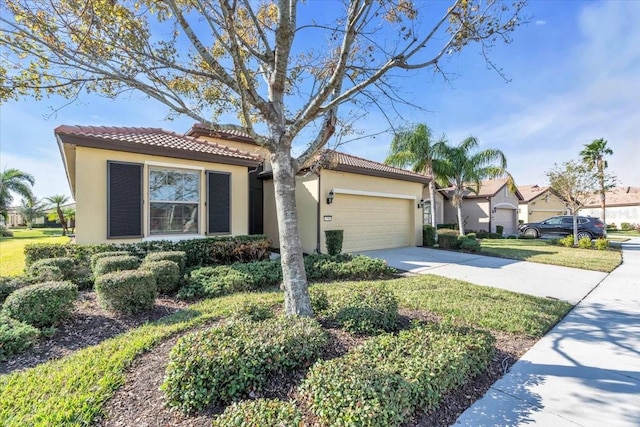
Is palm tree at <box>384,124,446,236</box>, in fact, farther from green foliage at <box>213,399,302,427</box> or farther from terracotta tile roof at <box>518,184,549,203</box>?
terracotta tile roof at <box>518,184,549,203</box>

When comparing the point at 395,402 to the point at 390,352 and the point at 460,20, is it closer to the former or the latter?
the point at 390,352

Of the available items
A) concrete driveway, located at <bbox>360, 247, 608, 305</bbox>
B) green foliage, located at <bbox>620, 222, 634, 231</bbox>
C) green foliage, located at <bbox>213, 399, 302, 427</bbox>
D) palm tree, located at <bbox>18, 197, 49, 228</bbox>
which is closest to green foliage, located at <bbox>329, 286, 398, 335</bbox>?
green foliage, located at <bbox>213, 399, 302, 427</bbox>

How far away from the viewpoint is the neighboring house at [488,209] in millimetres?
23656

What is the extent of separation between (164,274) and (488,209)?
24.7 m

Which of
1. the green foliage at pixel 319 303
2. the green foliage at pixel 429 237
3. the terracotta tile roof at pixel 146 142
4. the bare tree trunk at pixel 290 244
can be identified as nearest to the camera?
the bare tree trunk at pixel 290 244

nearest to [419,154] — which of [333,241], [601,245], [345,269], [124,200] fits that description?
[333,241]

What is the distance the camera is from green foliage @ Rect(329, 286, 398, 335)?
12.2 feet

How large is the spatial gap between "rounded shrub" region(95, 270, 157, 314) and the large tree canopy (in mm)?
2592

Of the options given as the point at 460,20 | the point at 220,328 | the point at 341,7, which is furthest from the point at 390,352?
the point at 341,7

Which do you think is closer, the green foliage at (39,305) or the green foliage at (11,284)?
the green foliage at (39,305)

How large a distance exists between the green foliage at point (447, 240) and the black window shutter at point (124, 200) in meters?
12.5

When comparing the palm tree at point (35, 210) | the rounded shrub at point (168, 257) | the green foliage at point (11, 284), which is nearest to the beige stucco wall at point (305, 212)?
the rounded shrub at point (168, 257)

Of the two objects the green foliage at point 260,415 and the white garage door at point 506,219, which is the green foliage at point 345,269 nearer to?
the green foliage at point 260,415

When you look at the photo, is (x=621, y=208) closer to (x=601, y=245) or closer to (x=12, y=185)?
(x=601, y=245)
